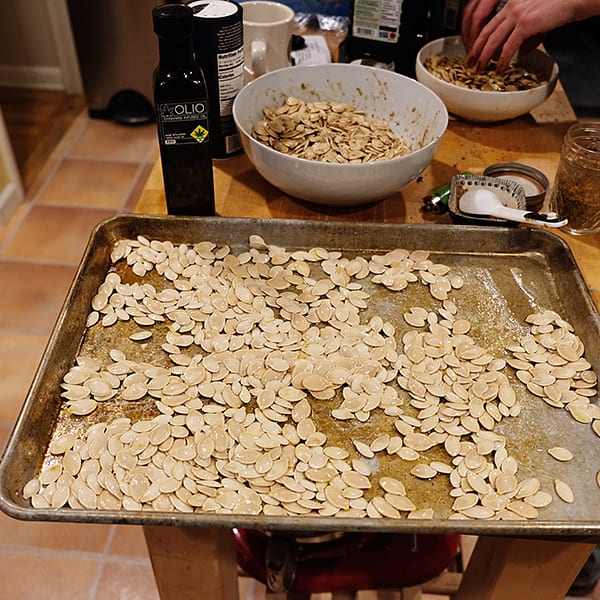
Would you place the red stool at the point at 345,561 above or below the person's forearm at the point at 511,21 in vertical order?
below

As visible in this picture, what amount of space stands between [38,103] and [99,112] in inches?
13.4

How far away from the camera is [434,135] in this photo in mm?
1252

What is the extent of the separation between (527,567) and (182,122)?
883mm

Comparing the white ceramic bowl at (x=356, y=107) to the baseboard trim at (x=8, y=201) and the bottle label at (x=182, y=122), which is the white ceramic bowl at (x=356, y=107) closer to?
the bottle label at (x=182, y=122)

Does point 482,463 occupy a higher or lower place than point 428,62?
lower

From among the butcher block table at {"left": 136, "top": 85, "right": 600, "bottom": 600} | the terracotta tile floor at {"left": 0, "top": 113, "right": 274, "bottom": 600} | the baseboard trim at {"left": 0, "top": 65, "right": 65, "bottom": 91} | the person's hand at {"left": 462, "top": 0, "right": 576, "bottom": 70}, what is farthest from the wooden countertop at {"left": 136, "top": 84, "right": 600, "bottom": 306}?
the baseboard trim at {"left": 0, "top": 65, "right": 65, "bottom": 91}

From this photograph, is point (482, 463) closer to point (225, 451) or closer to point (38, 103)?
point (225, 451)

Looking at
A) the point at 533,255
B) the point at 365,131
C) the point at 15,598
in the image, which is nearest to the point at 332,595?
the point at 15,598

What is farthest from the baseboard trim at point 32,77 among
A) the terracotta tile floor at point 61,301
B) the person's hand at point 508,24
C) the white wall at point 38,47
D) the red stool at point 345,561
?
the red stool at point 345,561

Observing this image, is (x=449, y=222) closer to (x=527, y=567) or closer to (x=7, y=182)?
(x=527, y=567)

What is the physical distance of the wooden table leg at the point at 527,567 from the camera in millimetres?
984

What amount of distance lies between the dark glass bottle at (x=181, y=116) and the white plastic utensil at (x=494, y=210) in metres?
0.45

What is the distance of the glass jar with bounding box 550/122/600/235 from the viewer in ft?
3.68

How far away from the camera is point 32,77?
3.37 metres
